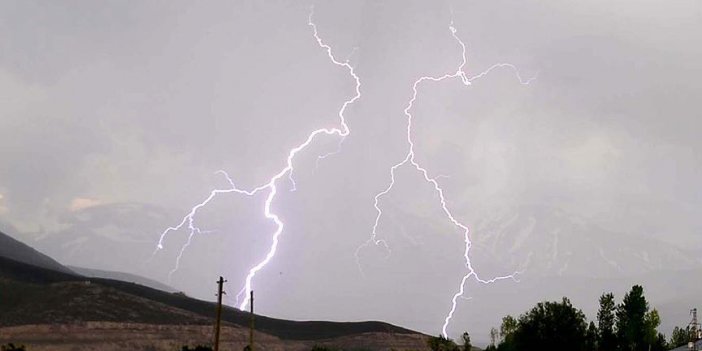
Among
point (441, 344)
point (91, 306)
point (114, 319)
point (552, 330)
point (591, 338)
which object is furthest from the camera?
point (91, 306)

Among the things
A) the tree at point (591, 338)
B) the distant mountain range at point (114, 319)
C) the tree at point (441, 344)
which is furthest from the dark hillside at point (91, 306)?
the tree at point (591, 338)

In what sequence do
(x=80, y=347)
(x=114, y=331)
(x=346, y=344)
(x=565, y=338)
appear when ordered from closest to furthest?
(x=565, y=338) < (x=80, y=347) < (x=114, y=331) < (x=346, y=344)

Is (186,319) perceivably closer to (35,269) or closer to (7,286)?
(7,286)

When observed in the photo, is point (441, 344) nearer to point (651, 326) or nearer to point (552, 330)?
point (552, 330)

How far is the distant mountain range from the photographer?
84812 mm

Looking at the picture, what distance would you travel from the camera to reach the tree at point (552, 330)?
68562mm

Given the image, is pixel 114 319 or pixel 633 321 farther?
pixel 114 319

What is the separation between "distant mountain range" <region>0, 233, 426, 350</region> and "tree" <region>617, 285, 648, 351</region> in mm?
46184

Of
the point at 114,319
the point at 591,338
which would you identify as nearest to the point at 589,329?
the point at 591,338

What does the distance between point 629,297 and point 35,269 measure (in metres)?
115

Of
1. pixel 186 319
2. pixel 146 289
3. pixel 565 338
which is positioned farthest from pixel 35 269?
pixel 565 338

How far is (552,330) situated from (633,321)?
22243 millimetres

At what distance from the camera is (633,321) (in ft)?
278

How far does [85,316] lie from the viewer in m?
92.4
